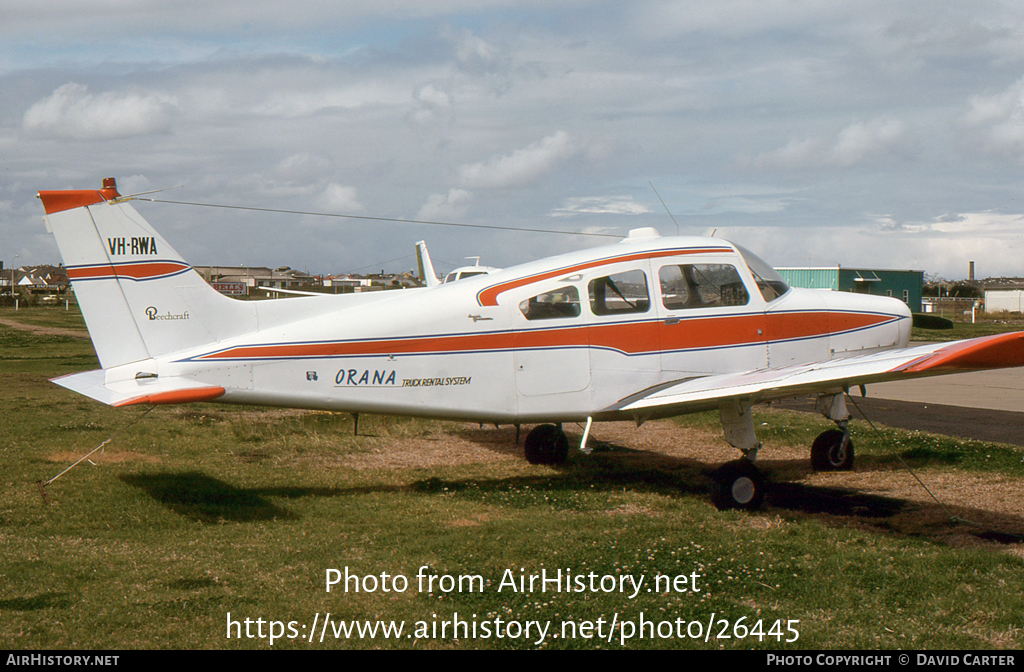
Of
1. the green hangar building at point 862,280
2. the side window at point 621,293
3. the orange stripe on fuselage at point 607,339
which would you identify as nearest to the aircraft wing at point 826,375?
the orange stripe on fuselage at point 607,339

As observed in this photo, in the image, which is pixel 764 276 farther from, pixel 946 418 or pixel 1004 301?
pixel 1004 301

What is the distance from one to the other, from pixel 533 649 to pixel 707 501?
444 centimetres

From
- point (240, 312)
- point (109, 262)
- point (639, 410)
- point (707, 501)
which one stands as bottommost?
point (707, 501)

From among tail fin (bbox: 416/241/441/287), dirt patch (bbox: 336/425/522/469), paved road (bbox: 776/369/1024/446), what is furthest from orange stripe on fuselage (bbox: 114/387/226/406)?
tail fin (bbox: 416/241/441/287)

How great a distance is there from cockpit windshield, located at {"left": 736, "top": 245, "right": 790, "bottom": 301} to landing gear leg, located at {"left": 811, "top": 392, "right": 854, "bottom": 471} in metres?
1.71

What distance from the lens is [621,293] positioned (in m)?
9.09

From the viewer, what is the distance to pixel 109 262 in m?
8.30

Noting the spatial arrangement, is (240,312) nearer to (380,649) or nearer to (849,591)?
(380,649)

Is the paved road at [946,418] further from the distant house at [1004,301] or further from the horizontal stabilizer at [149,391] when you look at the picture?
the distant house at [1004,301]

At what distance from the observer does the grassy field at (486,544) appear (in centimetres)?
536

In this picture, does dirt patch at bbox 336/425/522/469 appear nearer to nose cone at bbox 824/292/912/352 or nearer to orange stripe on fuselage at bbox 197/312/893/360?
orange stripe on fuselage at bbox 197/312/893/360

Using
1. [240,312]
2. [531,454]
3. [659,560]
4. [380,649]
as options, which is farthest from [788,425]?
[380,649]

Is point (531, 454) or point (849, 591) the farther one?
point (531, 454)

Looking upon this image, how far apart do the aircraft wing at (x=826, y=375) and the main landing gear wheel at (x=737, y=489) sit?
2.48ft
